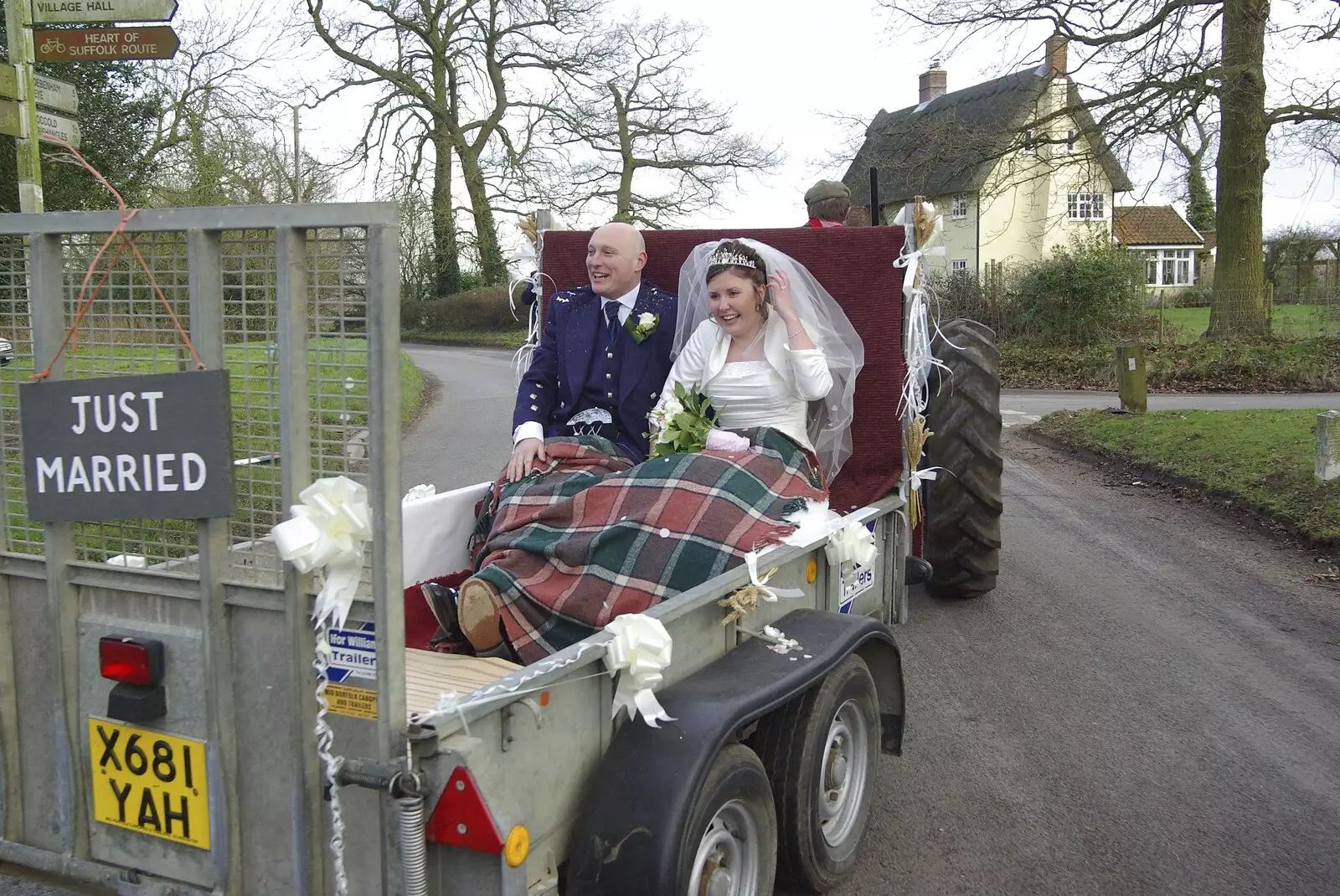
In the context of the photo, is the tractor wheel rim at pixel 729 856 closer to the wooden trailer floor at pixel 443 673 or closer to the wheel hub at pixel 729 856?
the wheel hub at pixel 729 856

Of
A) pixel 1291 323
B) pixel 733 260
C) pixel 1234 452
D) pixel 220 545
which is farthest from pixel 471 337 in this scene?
pixel 220 545

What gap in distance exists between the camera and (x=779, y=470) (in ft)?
13.4

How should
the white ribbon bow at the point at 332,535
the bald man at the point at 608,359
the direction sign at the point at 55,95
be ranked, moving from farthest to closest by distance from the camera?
the direction sign at the point at 55,95 → the bald man at the point at 608,359 → the white ribbon bow at the point at 332,535

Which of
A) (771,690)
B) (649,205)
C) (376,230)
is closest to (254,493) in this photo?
(376,230)

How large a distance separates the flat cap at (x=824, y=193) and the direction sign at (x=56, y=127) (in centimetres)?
438

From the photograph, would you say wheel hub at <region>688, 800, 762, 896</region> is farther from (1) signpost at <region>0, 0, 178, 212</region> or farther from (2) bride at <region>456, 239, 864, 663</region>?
(1) signpost at <region>0, 0, 178, 212</region>

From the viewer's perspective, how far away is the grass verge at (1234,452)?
7.94 metres

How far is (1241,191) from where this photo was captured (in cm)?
1959

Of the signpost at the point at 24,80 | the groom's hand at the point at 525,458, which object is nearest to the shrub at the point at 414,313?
the signpost at the point at 24,80

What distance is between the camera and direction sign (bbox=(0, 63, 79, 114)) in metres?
5.94

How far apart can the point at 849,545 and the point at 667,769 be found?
59.4 inches

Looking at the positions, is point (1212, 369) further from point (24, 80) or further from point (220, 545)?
point (220, 545)

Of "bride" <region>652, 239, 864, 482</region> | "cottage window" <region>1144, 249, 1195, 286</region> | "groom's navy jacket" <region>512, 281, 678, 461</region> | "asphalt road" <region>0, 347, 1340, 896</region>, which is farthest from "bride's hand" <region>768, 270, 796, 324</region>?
"cottage window" <region>1144, 249, 1195, 286</region>

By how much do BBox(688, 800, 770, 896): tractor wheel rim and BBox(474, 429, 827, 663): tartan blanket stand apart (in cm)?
79
